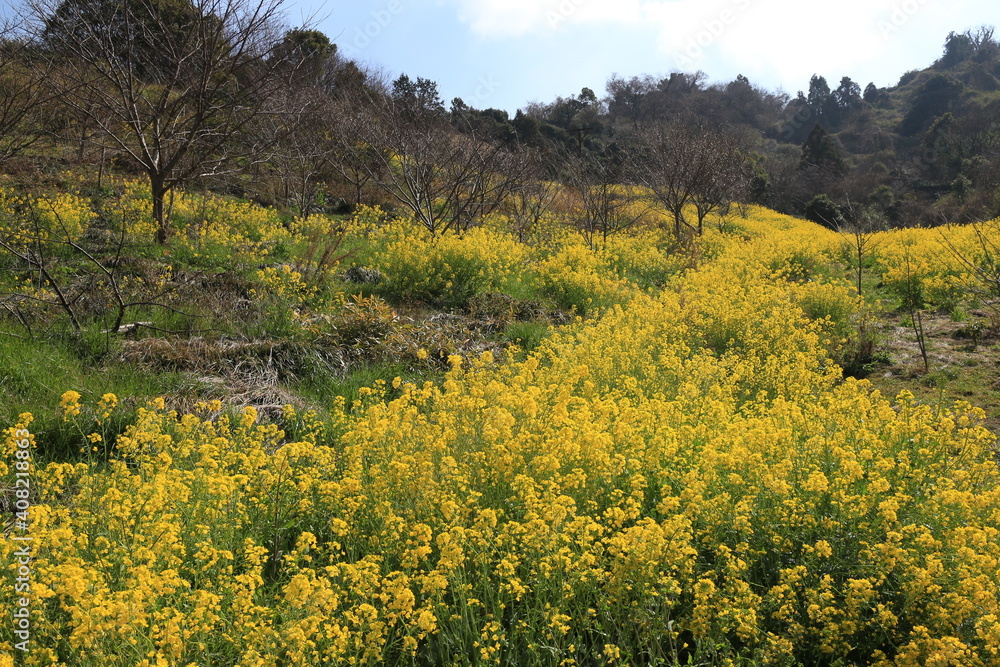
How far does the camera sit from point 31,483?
146 inches

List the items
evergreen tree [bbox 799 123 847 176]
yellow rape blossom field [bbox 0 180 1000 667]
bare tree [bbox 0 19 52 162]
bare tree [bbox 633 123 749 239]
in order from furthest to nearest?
evergreen tree [bbox 799 123 847 176] < bare tree [bbox 633 123 749 239] < bare tree [bbox 0 19 52 162] < yellow rape blossom field [bbox 0 180 1000 667]

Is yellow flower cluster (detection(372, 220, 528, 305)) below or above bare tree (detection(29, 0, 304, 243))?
below

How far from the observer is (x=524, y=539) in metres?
2.63

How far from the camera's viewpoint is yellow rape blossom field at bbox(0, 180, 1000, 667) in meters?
2.30

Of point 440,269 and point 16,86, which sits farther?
point 440,269

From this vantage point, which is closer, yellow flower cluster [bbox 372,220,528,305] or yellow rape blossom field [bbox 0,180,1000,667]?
Result: yellow rape blossom field [bbox 0,180,1000,667]

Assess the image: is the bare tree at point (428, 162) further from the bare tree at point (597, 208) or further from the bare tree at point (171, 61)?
the bare tree at point (171, 61)

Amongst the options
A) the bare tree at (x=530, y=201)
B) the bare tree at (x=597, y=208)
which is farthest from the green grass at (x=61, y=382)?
the bare tree at (x=530, y=201)

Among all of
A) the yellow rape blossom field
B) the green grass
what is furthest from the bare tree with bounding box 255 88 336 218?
the yellow rape blossom field

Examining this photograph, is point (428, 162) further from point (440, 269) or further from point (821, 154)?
point (821, 154)

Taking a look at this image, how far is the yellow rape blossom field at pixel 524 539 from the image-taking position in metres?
2.30

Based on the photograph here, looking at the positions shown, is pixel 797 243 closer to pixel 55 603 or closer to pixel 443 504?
pixel 443 504

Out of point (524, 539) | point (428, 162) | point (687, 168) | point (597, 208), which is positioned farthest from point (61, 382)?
point (687, 168)

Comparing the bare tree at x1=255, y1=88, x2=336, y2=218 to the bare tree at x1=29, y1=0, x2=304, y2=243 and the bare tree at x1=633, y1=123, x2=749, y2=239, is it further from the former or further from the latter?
the bare tree at x1=633, y1=123, x2=749, y2=239
